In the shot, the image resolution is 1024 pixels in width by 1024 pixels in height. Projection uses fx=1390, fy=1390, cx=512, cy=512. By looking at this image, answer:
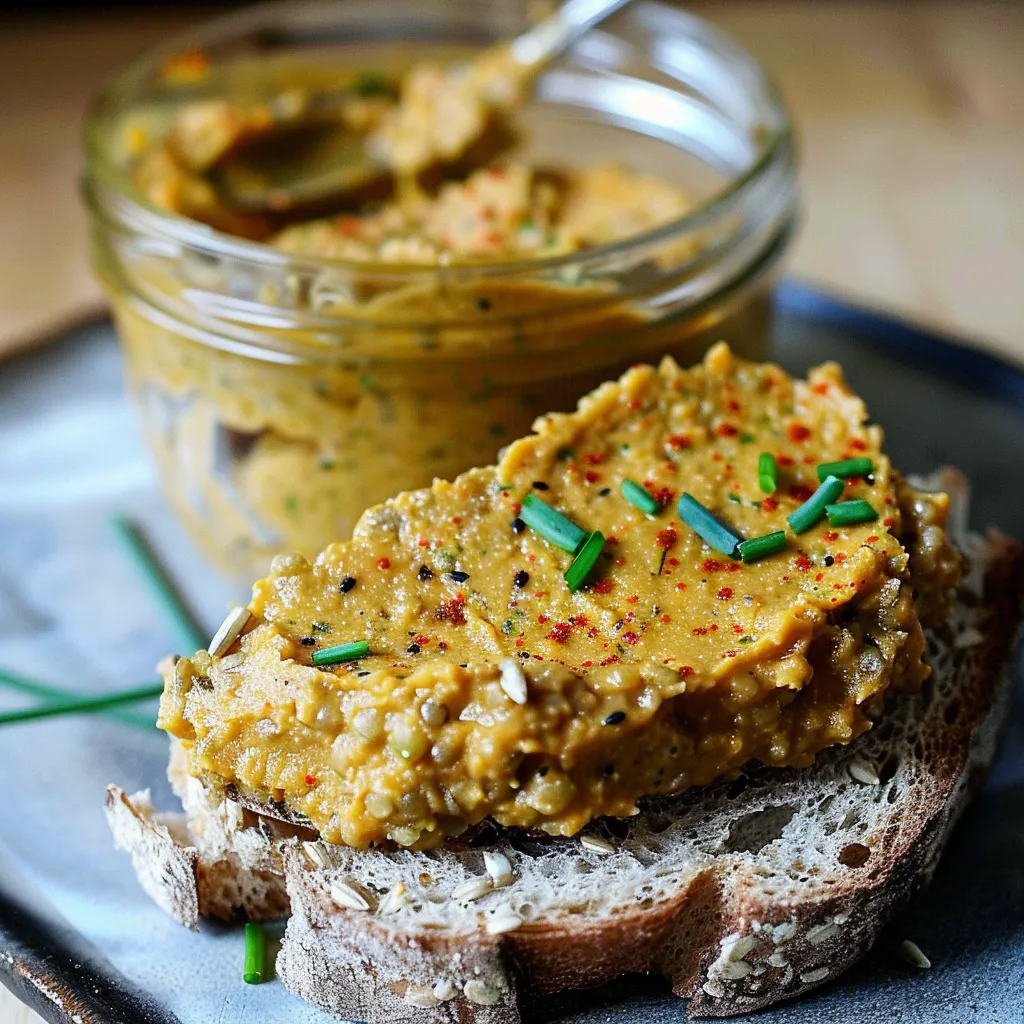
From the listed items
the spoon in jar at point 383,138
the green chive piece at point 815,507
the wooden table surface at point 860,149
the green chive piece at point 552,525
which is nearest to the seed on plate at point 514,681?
the green chive piece at point 552,525

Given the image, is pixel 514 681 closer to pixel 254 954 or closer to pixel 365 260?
pixel 254 954

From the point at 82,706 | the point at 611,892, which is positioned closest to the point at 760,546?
the point at 611,892

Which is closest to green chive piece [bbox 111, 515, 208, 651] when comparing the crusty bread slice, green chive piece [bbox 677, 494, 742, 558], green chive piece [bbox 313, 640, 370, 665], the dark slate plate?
the dark slate plate

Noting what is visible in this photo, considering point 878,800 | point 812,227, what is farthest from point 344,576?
point 812,227

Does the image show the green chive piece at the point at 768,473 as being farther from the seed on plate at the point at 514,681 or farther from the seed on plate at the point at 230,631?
the seed on plate at the point at 230,631

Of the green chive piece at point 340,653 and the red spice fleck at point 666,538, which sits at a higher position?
the green chive piece at point 340,653

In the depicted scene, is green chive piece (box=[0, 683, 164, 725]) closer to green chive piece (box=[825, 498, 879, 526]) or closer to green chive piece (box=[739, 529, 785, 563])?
green chive piece (box=[739, 529, 785, 563])
